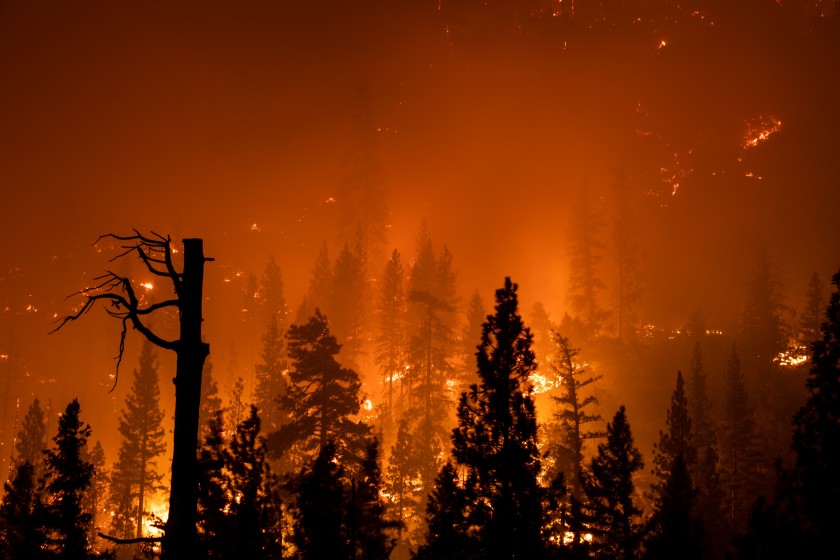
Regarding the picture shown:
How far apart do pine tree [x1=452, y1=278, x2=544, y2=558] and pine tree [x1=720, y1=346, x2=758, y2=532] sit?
26.5m

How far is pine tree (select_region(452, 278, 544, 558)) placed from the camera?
1386cm

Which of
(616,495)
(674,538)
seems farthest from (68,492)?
(674,538)

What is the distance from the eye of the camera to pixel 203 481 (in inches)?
254

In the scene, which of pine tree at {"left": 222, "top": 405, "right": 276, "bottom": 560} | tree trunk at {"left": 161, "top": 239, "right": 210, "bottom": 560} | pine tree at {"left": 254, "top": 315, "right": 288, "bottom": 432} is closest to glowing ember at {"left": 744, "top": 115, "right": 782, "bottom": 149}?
pine tree at {"left": 254, "top": 315, "right": 288, "bottom": 432}

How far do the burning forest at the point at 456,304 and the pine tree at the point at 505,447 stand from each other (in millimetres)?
83

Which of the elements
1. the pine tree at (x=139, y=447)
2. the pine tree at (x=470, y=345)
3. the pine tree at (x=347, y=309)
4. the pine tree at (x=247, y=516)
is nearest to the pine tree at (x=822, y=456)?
the pine tree at (x=247, y=516)

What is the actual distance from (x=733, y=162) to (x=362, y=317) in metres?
71.3

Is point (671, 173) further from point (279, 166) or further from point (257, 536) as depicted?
point (257, 536)

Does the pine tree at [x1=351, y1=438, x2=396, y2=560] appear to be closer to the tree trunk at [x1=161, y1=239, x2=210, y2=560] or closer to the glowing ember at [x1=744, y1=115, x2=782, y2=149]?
the tree trunk at [x1=161, y1=239, x2=210, y2=560]

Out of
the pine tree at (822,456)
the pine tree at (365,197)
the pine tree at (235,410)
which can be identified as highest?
the pine tree at (365,197)

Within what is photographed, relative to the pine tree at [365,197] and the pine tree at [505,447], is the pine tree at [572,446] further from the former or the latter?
the pine tree at [365,197]

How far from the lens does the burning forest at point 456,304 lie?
14875 mm

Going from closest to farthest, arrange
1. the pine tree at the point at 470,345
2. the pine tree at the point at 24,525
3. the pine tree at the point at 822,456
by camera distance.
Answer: the pine tree at the point at 822,456 < the pine tree at the point at 24,525 < the pine tree at the point at 470,345

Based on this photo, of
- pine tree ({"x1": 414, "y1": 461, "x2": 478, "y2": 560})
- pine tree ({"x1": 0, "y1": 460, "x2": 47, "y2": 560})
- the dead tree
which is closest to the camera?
the dead tree
